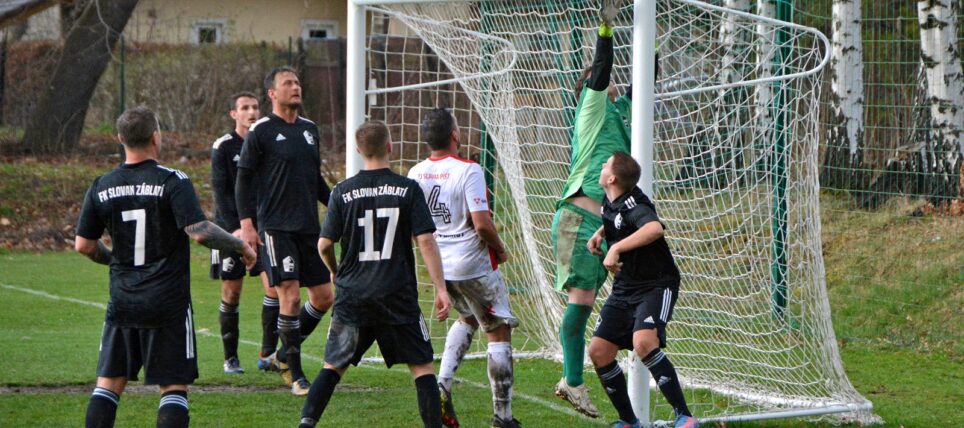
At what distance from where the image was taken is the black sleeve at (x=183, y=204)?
5270 millimetres

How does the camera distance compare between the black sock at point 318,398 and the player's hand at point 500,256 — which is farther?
the player's hand at point 500,256

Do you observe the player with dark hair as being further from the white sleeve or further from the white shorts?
the white sleeve

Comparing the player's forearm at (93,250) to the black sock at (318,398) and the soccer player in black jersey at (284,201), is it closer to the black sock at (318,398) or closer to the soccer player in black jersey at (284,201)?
the black sock at (318,398)

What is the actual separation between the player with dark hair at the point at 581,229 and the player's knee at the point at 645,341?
2.65 feet

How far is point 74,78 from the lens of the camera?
19.8 m

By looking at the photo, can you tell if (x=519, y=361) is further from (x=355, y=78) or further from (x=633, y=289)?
(x=633, y=289)

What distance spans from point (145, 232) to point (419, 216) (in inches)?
50.5

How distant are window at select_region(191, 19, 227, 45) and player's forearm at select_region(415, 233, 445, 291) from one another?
19.8 m

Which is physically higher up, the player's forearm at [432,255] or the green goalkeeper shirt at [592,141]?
the green goalkeeper shirt at [592,141]

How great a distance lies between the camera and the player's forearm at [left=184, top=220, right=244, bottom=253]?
5293 mm

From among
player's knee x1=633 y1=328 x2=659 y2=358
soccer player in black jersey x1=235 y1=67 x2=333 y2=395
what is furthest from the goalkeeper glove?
soccer player in black jersey x1=235 y1=67 x2=333 y2=395

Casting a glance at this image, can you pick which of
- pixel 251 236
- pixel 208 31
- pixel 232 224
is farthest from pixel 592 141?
pixel 208 31

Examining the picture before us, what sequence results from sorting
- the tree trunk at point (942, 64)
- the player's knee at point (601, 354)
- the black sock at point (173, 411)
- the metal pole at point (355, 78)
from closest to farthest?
the black sock at point (173, 411) → the player's knee at point (601, 354) → the metal pole at point (355, 78) → the tree trunk at point (942, 64)

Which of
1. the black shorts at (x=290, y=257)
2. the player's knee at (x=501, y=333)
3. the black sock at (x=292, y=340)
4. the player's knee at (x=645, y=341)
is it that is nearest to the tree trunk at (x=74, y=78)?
the black shorts at (x=290, y=257)
